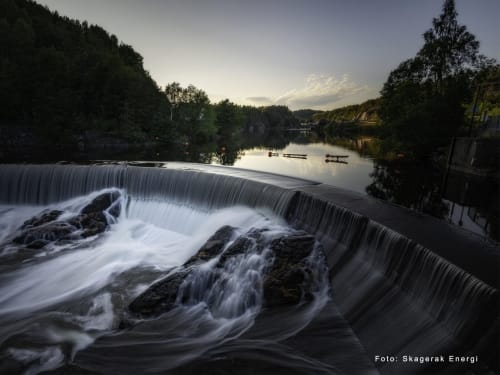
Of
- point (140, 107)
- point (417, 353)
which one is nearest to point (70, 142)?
point (140, 107)

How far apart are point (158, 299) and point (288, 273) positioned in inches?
130

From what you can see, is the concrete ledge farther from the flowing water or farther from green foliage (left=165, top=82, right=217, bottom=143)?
green foliage (left=165, top=82, right=217, bottom=143)

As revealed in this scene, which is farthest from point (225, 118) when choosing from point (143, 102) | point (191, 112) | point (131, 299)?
point (131, 299)

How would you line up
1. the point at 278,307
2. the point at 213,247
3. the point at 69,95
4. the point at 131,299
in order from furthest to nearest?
the point at 69,95 < the point at 213,247 < the point at 131,299 < the point at 278,307

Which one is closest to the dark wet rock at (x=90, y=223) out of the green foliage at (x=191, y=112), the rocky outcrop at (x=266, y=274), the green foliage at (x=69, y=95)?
Result: the rocky outcrop at (x=266, y=274)

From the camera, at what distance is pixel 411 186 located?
18.8 meters

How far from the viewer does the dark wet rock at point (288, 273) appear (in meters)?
6.32

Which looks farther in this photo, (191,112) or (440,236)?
(191,112)

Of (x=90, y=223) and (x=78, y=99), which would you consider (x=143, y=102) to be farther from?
(x=90, y=223)

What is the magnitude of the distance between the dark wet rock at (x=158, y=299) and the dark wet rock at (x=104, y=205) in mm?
7865

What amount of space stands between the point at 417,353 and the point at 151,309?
5.52 metres

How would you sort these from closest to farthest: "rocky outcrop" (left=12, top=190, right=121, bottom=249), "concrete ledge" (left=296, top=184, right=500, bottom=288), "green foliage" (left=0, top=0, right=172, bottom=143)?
"concrete ledge" (left=296, top=184, right=500, bottom=288)
"rocky outcrop" (left=12, top=190, right=121, bottom=249)
"green foliage" (left=0, top=0, right=172, bottom=143)

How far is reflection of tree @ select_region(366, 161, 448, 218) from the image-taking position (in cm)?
1430

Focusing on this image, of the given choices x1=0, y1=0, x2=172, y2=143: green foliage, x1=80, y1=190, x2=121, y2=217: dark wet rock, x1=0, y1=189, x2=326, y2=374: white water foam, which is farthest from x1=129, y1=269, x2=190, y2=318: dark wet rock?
x1=0, y1=0, x2=172, y2=143: green foliage
